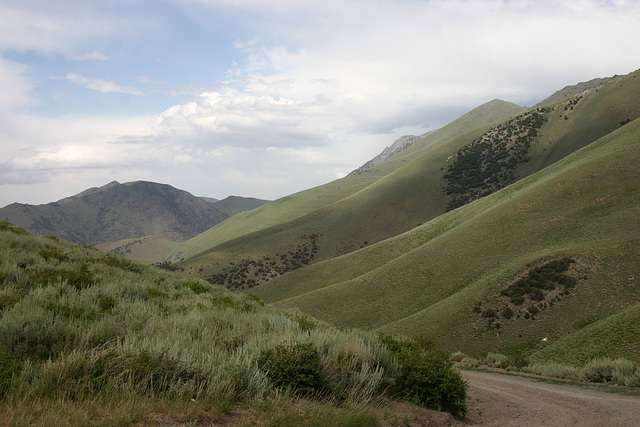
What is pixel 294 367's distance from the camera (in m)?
6.11

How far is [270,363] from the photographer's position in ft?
20.3

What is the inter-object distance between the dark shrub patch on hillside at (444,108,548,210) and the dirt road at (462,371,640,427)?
8142cm

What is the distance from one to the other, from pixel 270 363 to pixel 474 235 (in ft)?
124

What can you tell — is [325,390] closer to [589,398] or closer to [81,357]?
[81,357]

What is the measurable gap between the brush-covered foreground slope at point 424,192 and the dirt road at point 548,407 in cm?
6432

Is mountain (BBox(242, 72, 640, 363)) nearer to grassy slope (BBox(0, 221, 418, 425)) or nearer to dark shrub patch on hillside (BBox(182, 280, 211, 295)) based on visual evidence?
dark shrub patch on hillside (BBox(182, 280, 211, 295))

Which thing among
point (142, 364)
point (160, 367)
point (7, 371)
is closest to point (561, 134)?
point (160, 367)

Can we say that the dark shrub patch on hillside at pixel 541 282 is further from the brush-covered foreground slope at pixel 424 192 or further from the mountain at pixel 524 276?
the brush-covered foreground slope at pixel 424 192

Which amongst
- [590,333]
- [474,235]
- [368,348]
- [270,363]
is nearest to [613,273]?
[590,333]

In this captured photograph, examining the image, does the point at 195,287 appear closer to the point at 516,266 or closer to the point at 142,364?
the point at 142,364

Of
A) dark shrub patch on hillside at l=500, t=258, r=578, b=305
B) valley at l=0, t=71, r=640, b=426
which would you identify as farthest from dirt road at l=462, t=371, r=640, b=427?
dark shrub patch on hillside at l=500, t=258, r=578, b=305

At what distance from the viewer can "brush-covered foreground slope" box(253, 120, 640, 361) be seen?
2373 cm

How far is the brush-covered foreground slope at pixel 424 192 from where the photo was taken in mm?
83062

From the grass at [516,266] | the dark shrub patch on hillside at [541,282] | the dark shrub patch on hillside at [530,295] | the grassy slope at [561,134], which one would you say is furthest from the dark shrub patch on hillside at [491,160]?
the dark shrub patch on hillside at [530,295]
